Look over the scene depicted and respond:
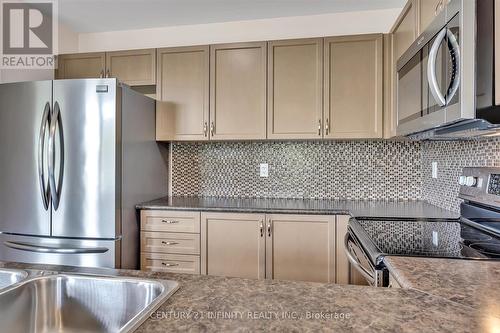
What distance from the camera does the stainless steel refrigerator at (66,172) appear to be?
Result: 207 cm

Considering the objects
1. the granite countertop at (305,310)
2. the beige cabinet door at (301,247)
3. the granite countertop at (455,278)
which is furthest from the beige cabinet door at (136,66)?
the granite countertop at (455,278)

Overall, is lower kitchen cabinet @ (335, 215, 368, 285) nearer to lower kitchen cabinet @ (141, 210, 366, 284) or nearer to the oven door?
lower kitchen cabinet @ (141, 210, 366, 284)

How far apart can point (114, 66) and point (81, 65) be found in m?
0.31

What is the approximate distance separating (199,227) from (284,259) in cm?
66

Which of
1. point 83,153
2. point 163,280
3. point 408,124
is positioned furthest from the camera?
point 83,153

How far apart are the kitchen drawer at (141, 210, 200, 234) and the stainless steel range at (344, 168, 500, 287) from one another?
1.16 meters

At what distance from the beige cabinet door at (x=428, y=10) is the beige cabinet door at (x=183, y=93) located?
1.54 meters

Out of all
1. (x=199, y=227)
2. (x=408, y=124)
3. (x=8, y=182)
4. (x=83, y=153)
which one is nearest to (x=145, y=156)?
(x=83, y=153)

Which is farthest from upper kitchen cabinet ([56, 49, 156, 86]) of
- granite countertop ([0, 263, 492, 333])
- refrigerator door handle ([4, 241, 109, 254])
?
granite countertop ([0, 263, 492, 333])

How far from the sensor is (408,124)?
1675 mm

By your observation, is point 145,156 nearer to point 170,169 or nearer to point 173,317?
point 170,169

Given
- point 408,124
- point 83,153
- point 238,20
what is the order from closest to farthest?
point 408,124 → point 83,153 → point 238,20

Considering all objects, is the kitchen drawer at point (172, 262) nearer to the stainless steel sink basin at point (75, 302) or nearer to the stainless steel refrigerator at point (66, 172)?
the stainless steel refrigerator at point (66, 172)

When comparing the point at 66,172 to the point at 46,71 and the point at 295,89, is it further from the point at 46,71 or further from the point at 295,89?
the point at 295,89
